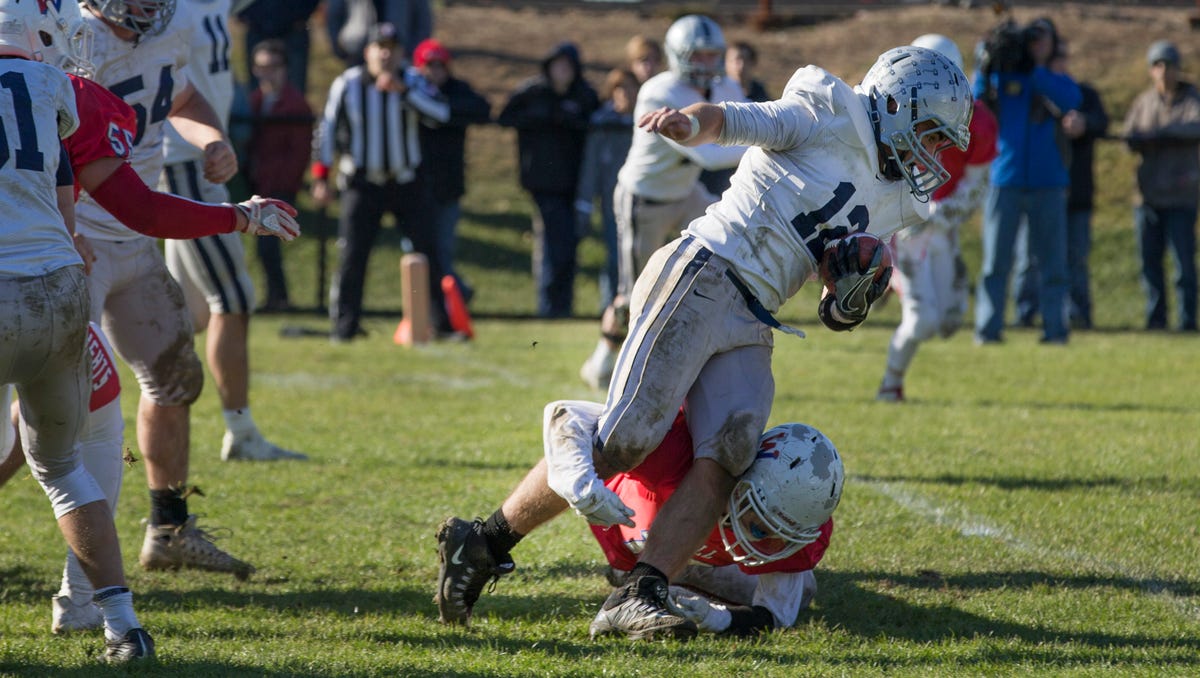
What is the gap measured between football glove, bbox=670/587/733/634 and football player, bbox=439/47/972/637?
10 centimetres

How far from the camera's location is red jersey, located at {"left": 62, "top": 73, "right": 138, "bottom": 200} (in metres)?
3.51

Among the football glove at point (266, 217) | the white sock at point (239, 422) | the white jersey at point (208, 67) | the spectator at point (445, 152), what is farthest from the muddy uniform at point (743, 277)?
the spectator at point (445, 152)

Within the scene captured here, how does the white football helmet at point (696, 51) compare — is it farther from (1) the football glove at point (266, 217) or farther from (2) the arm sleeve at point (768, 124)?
(1) the football glove at point (266, 217)

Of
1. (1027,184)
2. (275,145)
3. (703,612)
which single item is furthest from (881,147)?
(275,145)

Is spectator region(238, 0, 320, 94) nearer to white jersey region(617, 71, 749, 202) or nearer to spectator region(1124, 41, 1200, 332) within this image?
white jersey region(617, 71, 749, 202)

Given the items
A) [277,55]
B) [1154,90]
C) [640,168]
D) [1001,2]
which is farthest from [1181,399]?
[277,55]

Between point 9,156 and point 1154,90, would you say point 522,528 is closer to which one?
point 9,156

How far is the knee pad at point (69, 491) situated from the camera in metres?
3.53

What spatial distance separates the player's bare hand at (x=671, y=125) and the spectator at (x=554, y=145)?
878 cm

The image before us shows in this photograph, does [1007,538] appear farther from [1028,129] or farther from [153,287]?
[1028,129]

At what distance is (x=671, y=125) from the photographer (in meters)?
3.65

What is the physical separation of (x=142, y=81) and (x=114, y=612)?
1915mm

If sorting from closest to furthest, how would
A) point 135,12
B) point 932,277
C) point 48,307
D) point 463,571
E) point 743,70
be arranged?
point 48,307, point 463,571, point 135,12, point 932,277, point 743,70

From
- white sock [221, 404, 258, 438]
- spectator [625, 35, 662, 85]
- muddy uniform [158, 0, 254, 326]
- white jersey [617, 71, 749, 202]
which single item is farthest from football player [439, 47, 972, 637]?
spectator [625, 35, 662, 85]
